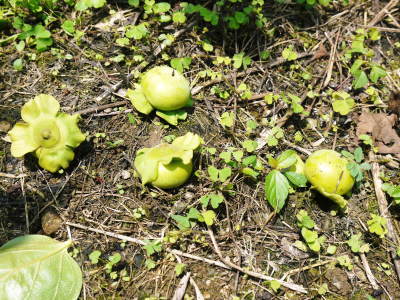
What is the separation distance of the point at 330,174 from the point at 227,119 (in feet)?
3.28

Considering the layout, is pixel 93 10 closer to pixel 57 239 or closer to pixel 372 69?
pixel 57 239

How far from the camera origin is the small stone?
2982mm

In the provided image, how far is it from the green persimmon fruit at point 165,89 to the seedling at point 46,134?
2.12 feet

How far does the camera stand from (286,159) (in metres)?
3.22

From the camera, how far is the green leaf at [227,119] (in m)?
3.48

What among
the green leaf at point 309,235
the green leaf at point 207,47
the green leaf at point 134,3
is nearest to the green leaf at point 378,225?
the green leaf at point 309,235

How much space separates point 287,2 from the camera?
4.36 meters

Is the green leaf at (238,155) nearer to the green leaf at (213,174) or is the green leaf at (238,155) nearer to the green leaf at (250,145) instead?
the green leaf at (250,145)

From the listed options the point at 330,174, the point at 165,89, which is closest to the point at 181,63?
the point at 165,89

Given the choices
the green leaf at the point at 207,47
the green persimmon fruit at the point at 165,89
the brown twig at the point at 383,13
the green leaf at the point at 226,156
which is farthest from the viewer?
the brown twig at the point at 383,13

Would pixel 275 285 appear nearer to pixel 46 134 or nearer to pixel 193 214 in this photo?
pixel 193 214

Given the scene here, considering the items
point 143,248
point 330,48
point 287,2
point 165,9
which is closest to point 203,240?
point 143,248

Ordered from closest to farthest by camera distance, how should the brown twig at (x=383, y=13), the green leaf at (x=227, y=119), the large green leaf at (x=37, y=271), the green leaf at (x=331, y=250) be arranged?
the large green leaf at (x=37, y=271) < the green leaf at (x=331, y=250) < the green leaf at (x=227, y=119) < the brown twig at (x=383, y=13)

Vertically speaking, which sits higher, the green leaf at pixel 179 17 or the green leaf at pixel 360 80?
the green leaf at pixel 179 17
